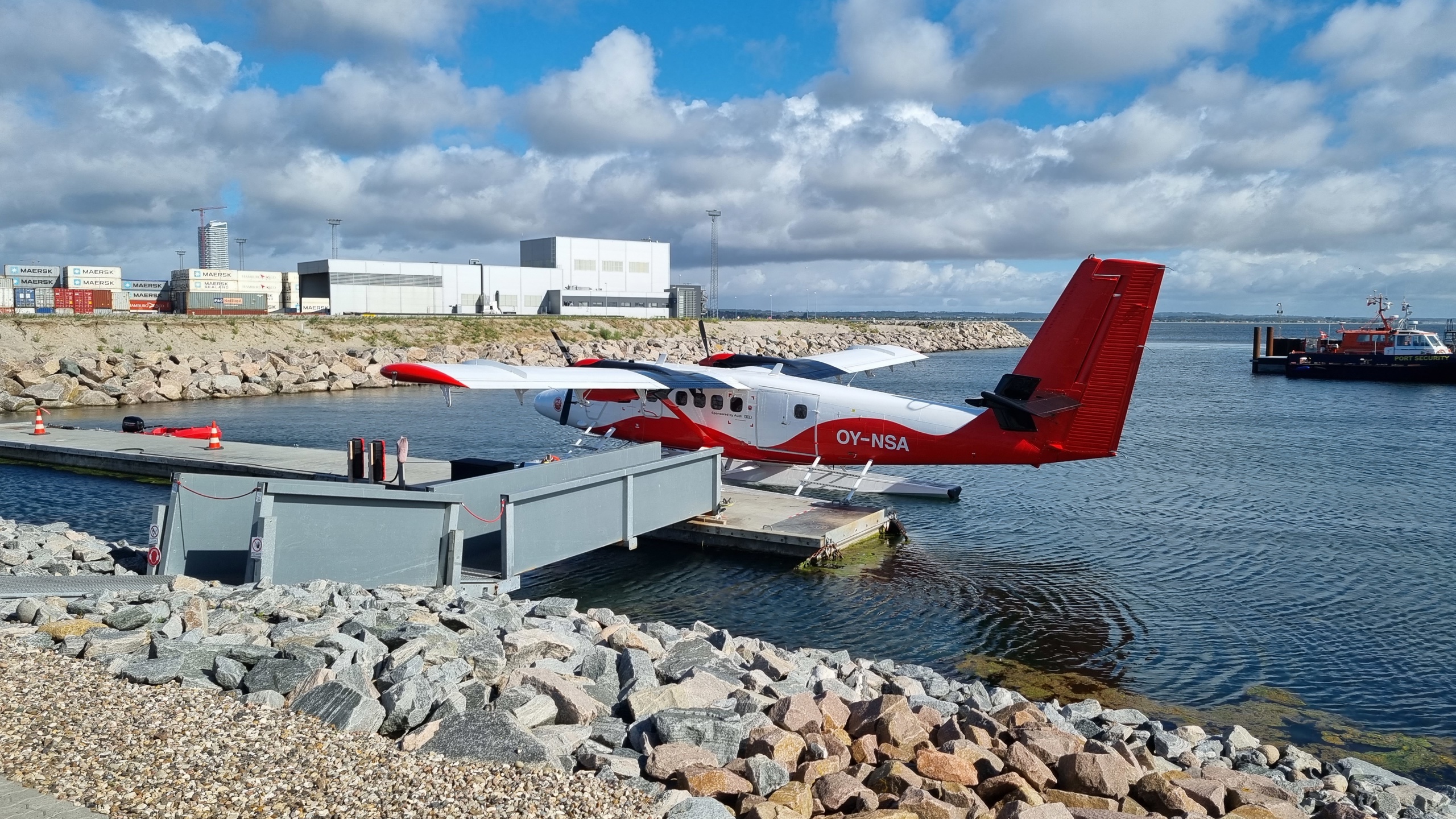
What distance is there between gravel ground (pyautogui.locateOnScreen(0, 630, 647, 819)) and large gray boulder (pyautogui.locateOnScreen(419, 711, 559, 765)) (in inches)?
5.5

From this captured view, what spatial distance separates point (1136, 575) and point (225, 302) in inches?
3279

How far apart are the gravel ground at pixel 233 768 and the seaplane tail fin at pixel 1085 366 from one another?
11645 mm

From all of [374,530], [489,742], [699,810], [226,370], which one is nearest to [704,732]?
[699,810]

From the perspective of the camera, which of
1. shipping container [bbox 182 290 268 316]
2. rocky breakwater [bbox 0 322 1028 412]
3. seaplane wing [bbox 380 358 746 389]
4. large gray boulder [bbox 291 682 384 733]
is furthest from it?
shipping container [bbox 182 290 268 316]

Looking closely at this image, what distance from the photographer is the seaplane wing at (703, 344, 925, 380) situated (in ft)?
67.7

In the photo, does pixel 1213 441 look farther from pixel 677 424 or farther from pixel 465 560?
pixel 465 560

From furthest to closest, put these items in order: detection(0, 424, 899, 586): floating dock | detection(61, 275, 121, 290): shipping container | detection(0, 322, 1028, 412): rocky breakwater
Answer: detection(61, 275, 121, 290): shipping container → detection(0, 322, 1028, 412): rocky breakwater → detection(0, 424, 899, 586): floating dock

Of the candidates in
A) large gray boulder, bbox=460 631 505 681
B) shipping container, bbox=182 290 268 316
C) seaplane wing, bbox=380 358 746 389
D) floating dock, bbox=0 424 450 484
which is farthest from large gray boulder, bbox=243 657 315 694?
shipping container, bbox=182 290 268 316

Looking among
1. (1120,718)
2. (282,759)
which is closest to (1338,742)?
(1120,718)

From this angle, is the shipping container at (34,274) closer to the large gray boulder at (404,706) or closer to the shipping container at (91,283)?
the shipping container at (91,283)

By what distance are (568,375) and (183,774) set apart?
1285 centimetres

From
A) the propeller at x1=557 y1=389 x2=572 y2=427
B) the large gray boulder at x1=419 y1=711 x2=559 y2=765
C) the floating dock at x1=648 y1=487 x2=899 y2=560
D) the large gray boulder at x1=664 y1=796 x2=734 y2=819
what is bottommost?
the floating dock at x1=648 y1=487 x2=899 y2=560

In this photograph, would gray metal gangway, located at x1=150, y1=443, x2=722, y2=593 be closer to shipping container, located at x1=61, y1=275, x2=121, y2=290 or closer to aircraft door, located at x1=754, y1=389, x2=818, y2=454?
aircraft door, located at x1=754, y1=389, x2=818, y2=454

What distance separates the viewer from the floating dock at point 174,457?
19875 mm
